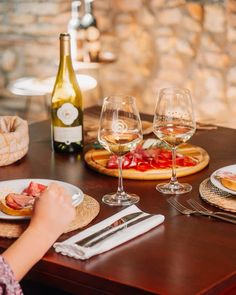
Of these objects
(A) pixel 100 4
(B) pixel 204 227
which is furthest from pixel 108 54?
(B) pixel 204 227

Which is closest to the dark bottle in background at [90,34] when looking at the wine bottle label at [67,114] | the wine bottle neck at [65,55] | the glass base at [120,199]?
the wine bottle neck at [65,55]

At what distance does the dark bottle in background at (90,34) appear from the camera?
12.5 feet

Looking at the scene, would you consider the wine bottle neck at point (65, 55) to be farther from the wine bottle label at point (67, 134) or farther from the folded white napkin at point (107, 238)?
the folded white napkin at point (107, 238)

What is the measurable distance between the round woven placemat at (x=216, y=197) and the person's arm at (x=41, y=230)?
1.13 ft

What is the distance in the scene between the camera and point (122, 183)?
1.61 metres

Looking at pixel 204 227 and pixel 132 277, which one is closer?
pixel 132 277

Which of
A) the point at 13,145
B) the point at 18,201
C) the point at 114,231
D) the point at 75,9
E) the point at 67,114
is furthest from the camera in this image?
the point at 75,9

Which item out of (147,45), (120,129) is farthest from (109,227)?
(147,45)

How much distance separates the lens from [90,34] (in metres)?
3.85

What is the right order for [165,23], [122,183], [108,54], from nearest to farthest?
[122,183] < [165,23] < [108,54]

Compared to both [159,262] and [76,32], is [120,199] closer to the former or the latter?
[159,262]

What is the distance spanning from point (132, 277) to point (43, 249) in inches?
7.4

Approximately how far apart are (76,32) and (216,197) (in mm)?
2460

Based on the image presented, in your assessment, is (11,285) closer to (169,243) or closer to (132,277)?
(132,277)
